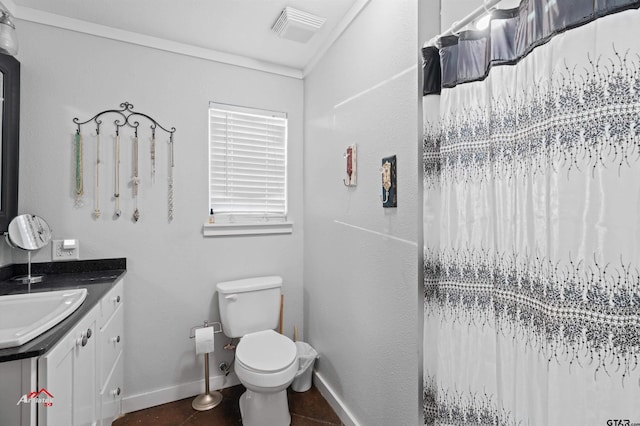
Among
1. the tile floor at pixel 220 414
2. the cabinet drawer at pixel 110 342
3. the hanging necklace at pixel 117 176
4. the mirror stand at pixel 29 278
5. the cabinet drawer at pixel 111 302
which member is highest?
the hanging necklace at pixel 117 176

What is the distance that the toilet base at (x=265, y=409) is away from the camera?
1759 mm

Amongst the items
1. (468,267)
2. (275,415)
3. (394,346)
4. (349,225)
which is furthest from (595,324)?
(275,415)

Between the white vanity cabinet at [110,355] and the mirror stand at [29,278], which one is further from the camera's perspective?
the mirror stand at [29,278]

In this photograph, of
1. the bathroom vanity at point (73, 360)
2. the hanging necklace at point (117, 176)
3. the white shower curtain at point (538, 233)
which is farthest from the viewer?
the hanging necklace at point (117, 176)

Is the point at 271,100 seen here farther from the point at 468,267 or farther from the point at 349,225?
the point at 468,267

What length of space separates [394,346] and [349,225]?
74cm

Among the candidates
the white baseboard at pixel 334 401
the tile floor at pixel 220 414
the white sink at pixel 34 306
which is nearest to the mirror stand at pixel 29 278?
the white sink at pixel 34 306

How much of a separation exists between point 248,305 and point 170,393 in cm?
84

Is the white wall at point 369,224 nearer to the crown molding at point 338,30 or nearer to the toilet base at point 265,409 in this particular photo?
the crown molding at point 338,30

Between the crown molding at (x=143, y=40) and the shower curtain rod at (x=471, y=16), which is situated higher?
the crown molding at (x=143, y=40)

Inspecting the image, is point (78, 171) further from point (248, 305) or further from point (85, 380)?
point (248, 305)

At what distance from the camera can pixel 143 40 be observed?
6.77 feet

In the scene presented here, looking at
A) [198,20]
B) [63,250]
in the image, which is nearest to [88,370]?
[63,250]

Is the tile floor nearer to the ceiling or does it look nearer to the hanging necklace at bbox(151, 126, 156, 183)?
the hanging necklace at bbox(151, 126, 156, 183)
